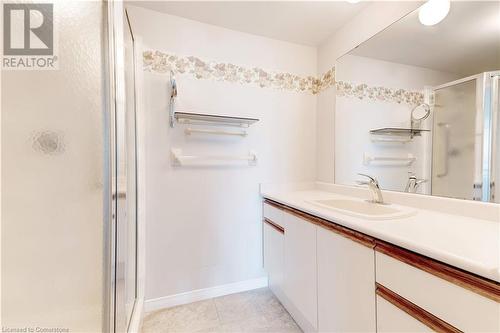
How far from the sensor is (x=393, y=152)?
1458 mm

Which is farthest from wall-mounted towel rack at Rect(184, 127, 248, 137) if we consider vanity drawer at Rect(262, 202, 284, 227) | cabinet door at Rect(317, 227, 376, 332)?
cabinet door at Rect(317, 227, 376, 332)

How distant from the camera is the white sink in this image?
1.04 metres

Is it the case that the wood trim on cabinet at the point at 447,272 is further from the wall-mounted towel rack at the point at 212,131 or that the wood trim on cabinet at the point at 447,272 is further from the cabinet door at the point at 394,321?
the wall-mounted towel rack at the point at 212,131

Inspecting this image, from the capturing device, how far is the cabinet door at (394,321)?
691 mm

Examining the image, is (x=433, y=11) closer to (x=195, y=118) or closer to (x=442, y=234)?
(x=442, y=234)

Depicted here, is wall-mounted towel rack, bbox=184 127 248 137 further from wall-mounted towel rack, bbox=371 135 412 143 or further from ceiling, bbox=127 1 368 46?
wall-mounted towel rack, bbox=371 135 412 143

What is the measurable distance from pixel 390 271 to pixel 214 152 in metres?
1.32

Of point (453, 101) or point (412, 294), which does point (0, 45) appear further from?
point (453, 101)

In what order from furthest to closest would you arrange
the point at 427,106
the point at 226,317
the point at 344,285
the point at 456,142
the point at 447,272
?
the point at 226,317 < the point at 427,106 < the point at 456,142 < the point at 344,285 < the point at 447,272

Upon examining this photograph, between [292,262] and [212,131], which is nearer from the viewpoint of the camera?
[292,262]

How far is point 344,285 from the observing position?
0.99 metres

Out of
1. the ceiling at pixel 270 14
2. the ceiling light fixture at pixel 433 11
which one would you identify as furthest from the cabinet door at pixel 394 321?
the ceiling at pixel 270 14

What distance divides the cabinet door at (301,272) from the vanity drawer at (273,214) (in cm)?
8

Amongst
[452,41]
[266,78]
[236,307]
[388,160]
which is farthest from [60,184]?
[452,41]
